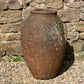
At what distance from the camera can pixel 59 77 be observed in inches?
123

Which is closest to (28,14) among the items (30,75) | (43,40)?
(43,40)

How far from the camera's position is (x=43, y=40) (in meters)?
2.73

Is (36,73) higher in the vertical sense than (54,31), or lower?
lower

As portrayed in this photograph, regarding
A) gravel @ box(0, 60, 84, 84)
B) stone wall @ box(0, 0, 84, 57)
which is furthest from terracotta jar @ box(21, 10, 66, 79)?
stone wall @ box(0, 0, 84, 57)

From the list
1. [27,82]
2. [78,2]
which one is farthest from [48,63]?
[78,2]

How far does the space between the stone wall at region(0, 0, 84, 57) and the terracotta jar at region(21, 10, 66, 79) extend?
0.57 m

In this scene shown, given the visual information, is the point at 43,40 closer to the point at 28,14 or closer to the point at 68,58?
the point at 28,14

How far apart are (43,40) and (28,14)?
2.87 ft

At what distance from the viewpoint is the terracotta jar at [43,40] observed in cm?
274

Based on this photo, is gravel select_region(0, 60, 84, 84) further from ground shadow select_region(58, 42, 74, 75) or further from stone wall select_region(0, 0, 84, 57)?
stone wall select_region(0, 0, 84, 57)

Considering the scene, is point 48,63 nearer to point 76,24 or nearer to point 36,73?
point 36,73

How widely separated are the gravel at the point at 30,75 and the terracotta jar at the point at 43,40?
0.86 ft

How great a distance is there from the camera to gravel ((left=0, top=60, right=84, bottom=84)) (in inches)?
119

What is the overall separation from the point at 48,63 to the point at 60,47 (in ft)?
0.97
